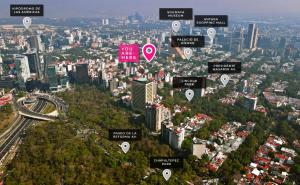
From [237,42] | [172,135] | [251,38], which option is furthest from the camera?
[251,38]

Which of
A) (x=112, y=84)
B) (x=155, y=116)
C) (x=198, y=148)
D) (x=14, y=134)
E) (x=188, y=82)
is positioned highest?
(x=188, y=82)

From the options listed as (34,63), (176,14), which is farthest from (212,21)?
(34,63)

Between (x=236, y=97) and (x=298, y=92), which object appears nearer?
(x=236, y=97)

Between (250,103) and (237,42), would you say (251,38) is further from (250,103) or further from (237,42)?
(250,103)

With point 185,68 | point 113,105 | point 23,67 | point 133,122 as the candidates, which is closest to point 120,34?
point 185,68

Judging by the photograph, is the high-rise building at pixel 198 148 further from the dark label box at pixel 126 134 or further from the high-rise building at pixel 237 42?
the high-rise building at pixel 237 42

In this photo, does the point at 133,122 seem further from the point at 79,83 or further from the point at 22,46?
the point at 22,46

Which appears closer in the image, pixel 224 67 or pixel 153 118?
pixel 224 67
